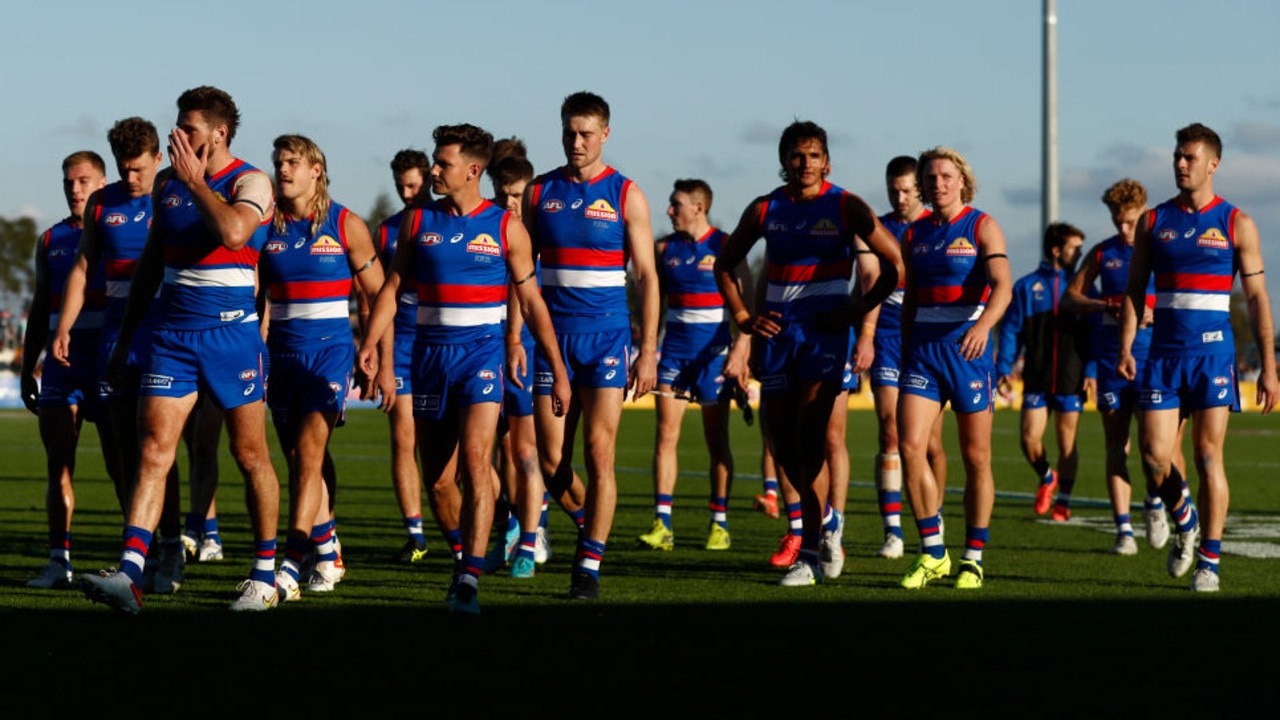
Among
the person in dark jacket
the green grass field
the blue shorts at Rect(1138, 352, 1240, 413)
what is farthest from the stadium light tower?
the blue shorts at Rect(1138, 352, 1240, 413)

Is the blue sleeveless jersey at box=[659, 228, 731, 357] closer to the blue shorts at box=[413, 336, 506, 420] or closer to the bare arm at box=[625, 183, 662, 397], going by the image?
the bare arm at box=[625, 183, 662, 397]

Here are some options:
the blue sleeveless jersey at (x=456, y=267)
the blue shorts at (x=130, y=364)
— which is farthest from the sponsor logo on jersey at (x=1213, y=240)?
the blue shorts at (x=130, y=364)

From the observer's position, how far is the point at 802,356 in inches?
378

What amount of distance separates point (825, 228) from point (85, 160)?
14.5 ft

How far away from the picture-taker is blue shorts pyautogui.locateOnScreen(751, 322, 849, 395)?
958 cm

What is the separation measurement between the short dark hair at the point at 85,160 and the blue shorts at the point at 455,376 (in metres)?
2.90

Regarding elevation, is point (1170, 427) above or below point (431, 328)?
below

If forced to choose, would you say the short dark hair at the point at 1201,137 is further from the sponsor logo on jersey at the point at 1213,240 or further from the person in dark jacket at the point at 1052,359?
the person in dark jacket at the point at 1052,359

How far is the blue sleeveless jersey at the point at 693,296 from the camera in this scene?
523 inches

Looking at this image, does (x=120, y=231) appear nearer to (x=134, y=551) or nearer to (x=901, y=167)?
(x=134, y=551)

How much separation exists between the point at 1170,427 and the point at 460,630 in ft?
14.7

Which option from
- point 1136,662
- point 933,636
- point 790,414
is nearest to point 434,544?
point 790,414

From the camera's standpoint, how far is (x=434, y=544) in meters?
12.1

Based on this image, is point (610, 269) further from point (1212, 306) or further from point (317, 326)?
point (1212, 306)
